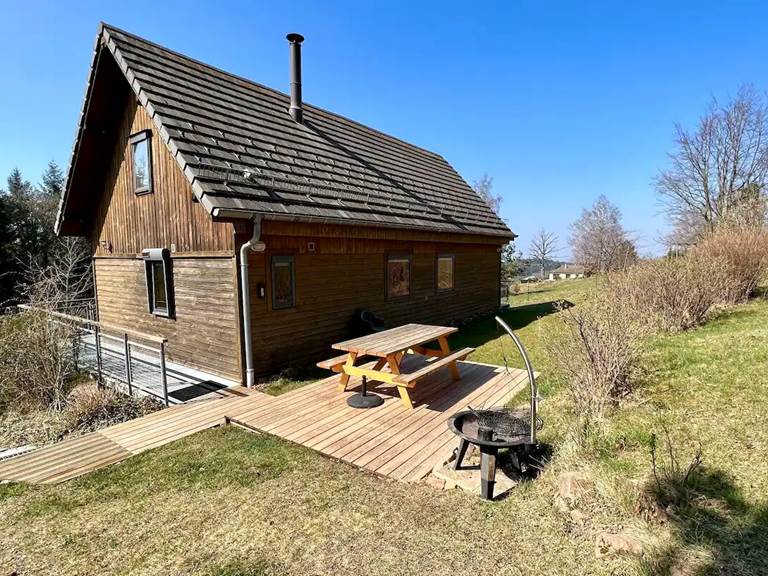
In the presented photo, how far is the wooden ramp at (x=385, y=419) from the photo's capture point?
4.26 meters

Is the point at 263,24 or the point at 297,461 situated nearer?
the point at 297,461

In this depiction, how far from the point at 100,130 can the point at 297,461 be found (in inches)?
366

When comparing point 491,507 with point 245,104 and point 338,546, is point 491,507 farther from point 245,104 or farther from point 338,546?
point 245,104

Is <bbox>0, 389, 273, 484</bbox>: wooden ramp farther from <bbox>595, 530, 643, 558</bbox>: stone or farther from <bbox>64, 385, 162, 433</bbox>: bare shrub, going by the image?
<bbox>595, 530, 643, 558</bbox>: stone

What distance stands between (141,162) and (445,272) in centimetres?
815

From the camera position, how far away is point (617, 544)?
2.50 metres

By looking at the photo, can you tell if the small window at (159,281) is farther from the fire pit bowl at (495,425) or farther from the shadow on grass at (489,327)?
the fire pit bowl at (495,425)

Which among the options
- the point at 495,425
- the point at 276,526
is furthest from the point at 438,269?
the point at 276,526

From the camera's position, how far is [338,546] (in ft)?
9.46

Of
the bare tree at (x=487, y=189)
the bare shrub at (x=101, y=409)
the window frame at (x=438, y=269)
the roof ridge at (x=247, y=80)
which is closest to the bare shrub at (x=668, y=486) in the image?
the bare shrub at (x=101, y=409)

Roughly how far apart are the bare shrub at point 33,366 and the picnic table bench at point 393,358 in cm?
531

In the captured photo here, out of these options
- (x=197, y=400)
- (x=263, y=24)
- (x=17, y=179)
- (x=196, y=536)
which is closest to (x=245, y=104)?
(x=263, y=24)

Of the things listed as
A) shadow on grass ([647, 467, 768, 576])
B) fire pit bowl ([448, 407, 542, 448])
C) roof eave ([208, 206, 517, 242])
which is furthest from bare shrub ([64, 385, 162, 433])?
shadow on grass ([647, 467, 768, 576])

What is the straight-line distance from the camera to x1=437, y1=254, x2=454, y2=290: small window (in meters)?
11.7
